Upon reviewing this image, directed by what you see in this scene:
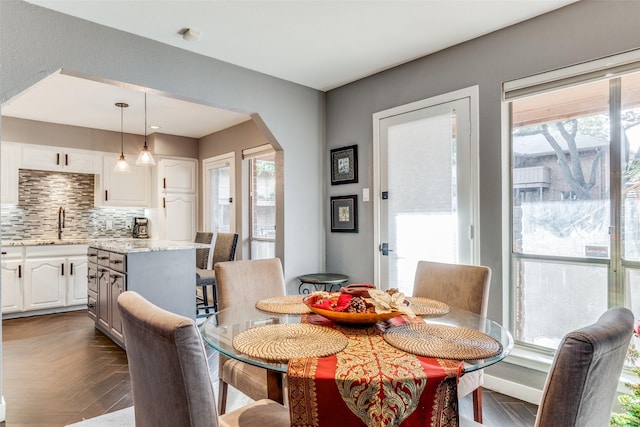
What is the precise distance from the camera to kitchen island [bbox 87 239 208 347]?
3248mm

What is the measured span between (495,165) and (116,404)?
301 centimetres

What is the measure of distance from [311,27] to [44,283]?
4502mm

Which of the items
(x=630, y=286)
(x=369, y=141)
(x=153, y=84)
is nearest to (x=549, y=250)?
(x=630, y=286)

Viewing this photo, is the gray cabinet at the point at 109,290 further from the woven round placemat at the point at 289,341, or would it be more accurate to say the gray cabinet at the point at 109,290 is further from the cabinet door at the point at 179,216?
the woven round placemat at the point at 289,341

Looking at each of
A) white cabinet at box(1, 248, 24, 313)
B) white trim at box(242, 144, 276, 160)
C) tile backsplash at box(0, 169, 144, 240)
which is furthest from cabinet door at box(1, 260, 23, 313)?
white trim at box(242, 144, 276, 160)

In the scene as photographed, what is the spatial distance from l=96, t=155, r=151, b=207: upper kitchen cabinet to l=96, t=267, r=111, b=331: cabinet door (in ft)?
6.53

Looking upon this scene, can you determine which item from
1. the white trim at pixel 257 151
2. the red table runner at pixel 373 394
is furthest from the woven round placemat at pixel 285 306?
the white trim at pixel 257 151

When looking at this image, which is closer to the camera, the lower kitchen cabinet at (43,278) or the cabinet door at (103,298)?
the cabinet door at (103,298)

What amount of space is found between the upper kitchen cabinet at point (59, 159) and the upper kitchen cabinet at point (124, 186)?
0.50ft

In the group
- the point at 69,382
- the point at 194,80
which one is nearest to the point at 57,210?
the point at 69,382

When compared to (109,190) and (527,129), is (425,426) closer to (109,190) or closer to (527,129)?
(527,129)

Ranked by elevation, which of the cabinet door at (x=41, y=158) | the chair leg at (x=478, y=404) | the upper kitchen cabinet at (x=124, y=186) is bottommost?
the chair leg at (x=478, y=404)

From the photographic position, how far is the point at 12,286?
4512mm

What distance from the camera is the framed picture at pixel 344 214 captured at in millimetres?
3619
